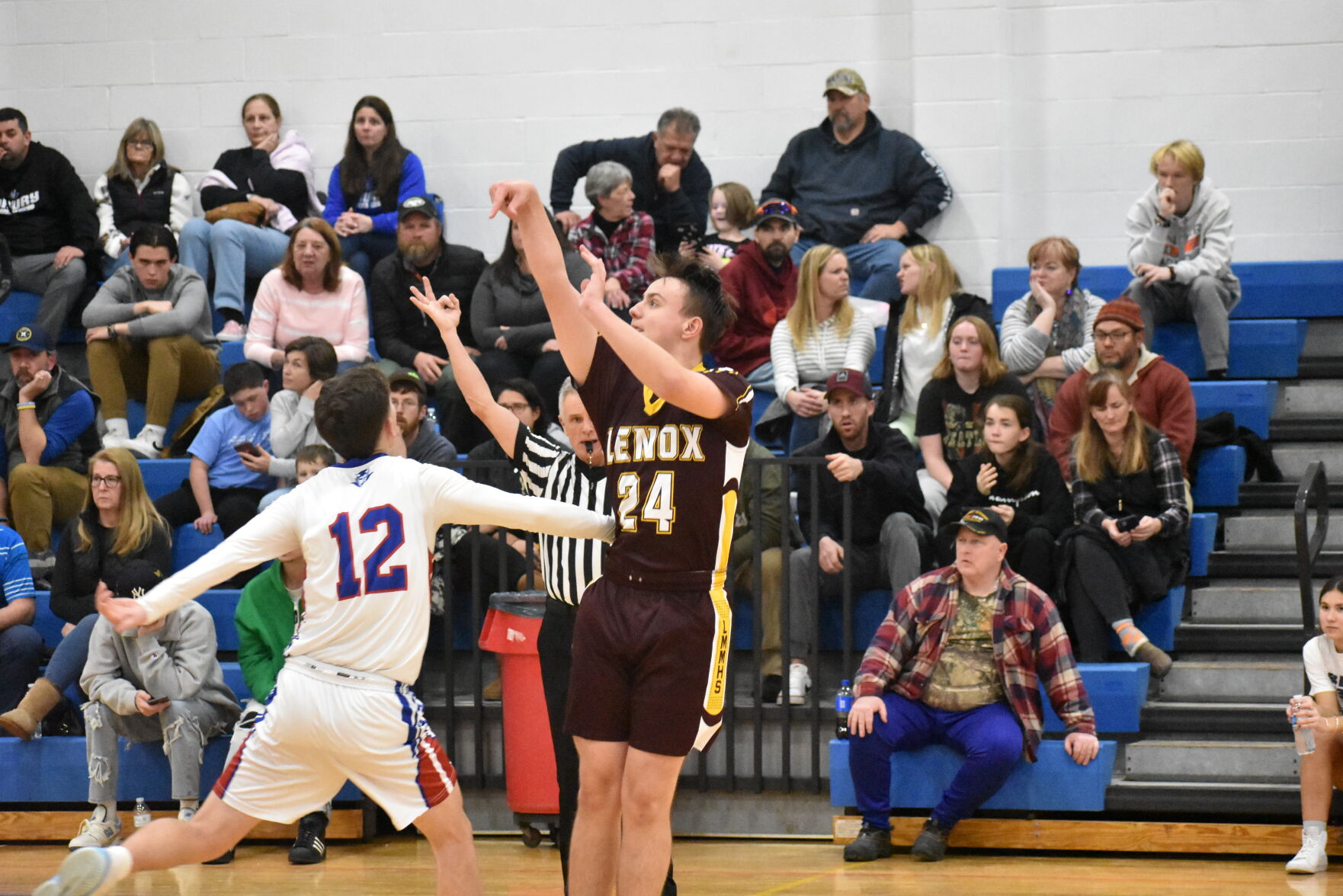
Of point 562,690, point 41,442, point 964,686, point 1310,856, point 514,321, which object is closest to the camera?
point 562,690

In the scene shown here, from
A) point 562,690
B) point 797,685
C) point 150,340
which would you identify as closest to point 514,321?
point 150,340

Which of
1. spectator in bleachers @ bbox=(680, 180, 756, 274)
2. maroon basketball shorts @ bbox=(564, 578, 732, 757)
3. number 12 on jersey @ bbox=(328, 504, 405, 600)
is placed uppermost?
spectator in bleachers @ bbox=(680, 180, 756, 274)

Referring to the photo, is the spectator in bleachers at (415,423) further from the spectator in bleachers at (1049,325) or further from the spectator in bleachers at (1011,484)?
the spectator in bleachers at (1049,325)

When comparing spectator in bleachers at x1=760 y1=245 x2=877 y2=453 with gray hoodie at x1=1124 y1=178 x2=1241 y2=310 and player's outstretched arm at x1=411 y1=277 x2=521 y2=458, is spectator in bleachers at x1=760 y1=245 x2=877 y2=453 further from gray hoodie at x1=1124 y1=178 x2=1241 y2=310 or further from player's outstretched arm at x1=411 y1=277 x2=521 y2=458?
player's outstretched arm at x1=411 y1=277 x2=521 y2=458

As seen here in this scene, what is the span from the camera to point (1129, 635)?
6000 mm

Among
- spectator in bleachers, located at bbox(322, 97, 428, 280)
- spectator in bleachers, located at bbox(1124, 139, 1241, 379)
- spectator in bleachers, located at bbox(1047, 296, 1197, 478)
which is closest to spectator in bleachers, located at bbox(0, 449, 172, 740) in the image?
spectator in bleachers, located at bbox(322, 97, 428, 280)

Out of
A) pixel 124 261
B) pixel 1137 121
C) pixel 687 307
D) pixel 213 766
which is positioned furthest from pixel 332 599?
pixel 1137 121

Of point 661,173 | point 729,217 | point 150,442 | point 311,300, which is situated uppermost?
point 661,173

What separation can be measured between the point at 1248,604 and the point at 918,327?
6.46 ft

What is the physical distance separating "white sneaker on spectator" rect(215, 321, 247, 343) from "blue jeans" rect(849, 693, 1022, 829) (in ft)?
14.4

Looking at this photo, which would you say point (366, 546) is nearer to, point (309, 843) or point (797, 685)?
point (309, 843)

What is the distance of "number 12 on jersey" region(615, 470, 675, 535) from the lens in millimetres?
3355

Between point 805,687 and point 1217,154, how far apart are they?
4.38 meters

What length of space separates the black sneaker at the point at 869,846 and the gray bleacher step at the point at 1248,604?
1.91 meters
